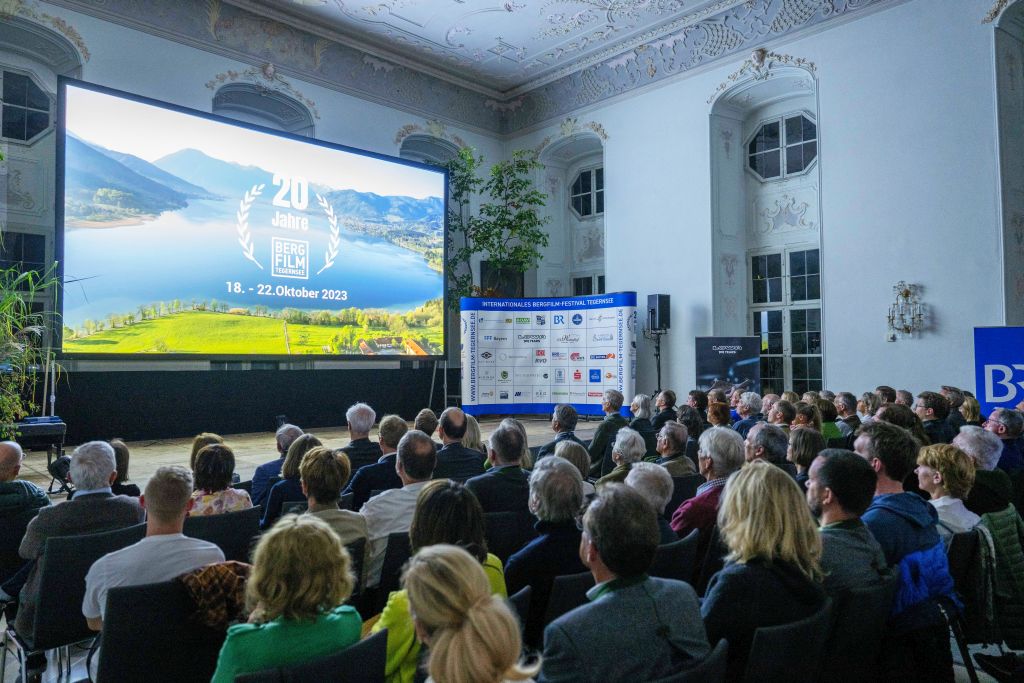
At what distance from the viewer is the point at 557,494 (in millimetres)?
2111

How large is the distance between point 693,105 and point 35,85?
851 centimetres

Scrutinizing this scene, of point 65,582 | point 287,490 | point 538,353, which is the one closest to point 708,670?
point 65,582

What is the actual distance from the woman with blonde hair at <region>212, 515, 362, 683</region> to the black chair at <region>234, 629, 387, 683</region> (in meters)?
0.08

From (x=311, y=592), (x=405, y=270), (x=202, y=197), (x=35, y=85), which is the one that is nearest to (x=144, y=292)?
(x=202, y=197)

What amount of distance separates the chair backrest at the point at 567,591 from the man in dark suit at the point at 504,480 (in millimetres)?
956

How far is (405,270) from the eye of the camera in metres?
10.2

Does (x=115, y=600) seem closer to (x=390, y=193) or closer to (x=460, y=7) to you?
(x=390, y=193)

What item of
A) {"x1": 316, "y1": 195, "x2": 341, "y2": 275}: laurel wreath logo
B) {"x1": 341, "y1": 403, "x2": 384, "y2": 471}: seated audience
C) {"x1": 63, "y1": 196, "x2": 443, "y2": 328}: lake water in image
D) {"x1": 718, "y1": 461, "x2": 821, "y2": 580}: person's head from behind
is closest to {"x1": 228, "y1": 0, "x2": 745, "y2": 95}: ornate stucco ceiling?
{"x1": 316, "y1": 195, "x2": 341, "y2": 275}: laurel wreath logo

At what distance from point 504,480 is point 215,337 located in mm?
6219

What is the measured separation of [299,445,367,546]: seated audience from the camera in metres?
2.33

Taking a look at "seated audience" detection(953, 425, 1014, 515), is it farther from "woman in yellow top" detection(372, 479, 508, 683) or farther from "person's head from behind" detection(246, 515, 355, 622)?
"person's head from behind" detection(246, 515, 355, 622)

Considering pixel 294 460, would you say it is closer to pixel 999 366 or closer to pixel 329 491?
pixel 329 491

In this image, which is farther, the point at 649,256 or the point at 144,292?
the point at 649,256

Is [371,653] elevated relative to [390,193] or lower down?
lower down
